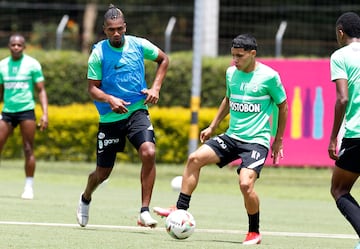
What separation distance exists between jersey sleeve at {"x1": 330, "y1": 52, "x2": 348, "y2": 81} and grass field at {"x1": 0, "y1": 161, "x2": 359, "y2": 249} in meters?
2.18

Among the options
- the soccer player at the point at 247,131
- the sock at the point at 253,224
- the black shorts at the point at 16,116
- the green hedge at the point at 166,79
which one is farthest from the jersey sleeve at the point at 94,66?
the green hedge at the point at 166,79

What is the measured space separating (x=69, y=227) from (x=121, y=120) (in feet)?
4.58

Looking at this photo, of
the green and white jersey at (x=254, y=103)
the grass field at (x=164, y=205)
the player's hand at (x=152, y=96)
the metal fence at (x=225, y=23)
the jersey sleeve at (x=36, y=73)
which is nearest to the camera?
the grass field at (x=164, y=205)

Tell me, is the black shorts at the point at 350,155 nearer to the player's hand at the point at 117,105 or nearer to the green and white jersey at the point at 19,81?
the player's hand at the point at 117,105

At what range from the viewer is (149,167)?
1205cm

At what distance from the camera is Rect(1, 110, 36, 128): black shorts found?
54.5 feet

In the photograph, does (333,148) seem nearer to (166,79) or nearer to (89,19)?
(166,79)

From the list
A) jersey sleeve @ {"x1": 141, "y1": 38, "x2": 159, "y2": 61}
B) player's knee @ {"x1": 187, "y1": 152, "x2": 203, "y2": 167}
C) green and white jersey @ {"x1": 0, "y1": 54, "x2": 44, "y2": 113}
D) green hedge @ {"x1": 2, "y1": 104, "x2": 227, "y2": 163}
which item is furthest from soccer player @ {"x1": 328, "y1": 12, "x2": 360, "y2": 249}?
green hedge @ {"x1": 2, "y1": 104, "x2": 227, "y2": 163}

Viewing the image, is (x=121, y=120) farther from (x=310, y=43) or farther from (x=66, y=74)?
(x=310, y=43)

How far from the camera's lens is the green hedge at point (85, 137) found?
26.0 meters

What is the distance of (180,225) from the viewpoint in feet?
35.2

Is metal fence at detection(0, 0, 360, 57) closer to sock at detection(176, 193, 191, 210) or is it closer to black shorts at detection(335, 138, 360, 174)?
sock at detection(176, 193, 191, 210)

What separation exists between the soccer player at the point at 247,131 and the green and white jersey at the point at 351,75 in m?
1.72

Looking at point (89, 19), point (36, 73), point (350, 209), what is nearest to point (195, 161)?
point (350, 209)
